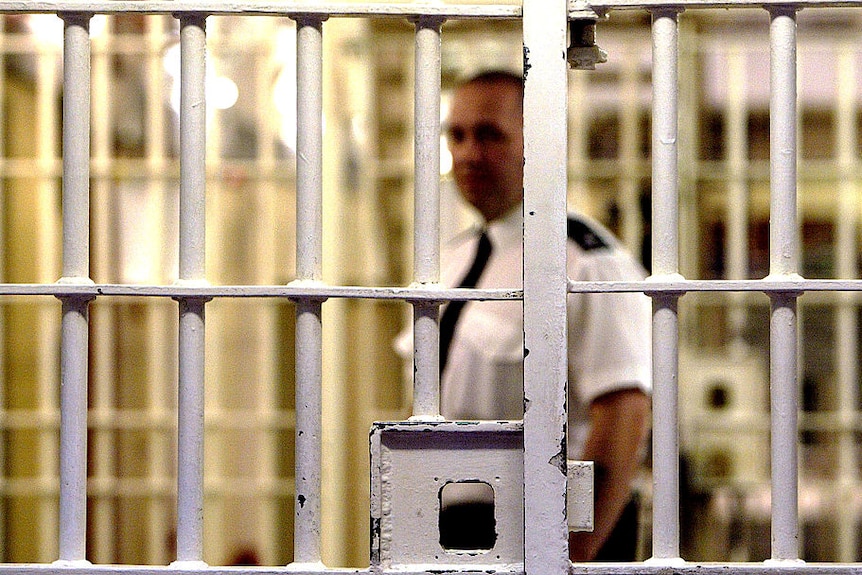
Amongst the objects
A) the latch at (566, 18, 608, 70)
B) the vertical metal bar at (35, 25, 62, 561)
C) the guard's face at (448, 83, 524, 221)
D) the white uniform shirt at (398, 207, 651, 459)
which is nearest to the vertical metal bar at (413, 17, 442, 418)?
the latch at (566, 18, 608, 70)

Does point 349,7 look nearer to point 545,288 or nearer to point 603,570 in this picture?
point 545,288

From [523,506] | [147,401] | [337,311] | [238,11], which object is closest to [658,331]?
[523,506]

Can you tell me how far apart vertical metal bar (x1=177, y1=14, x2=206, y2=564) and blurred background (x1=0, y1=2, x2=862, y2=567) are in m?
1.88

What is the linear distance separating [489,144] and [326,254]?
3.44ft

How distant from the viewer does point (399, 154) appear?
9.76ft

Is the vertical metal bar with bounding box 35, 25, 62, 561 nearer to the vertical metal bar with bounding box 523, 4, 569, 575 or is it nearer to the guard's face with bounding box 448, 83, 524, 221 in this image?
the guard's face with bounding box 448, 83, 524, 221

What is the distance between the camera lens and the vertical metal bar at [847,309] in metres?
2.87

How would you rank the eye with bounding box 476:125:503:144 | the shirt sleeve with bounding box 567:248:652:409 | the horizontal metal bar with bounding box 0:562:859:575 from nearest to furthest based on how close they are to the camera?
the horizontal metal bar with bounding box 0:562:859:575, the shirt sleeve with bounding box 567:248:652:409, the eye with bounding box 476:125:503:144

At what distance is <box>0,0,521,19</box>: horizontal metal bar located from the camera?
3.13 ft

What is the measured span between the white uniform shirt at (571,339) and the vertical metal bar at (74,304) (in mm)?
987

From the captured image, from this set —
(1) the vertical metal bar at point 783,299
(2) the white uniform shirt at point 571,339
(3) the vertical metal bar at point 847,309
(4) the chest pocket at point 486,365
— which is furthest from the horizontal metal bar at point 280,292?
(3) the vertical metal bar at point 847,309

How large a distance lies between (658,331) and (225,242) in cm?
211

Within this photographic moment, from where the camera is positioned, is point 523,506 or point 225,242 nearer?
point 523,506

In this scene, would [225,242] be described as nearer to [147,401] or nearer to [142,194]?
[142,194]
